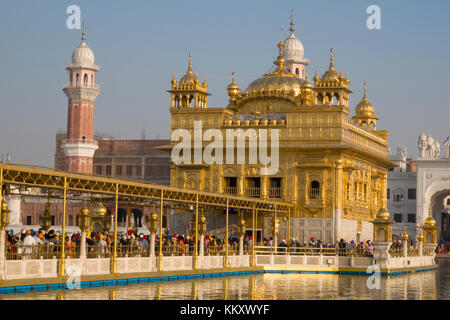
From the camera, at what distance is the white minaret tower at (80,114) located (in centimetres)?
7550

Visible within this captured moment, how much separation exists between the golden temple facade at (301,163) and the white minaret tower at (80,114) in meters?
41.1

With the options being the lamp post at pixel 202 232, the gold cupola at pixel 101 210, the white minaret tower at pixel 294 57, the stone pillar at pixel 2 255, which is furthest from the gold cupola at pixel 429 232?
the white minaret tower at pixel 294 57

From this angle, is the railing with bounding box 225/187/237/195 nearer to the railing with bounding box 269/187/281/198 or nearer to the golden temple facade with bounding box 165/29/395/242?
the golden temple facade with bounding box 165/29/395/242

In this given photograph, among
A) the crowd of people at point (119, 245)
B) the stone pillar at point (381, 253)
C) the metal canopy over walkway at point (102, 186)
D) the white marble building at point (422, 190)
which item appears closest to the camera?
the metal canopy over walkway at point (102, 186)

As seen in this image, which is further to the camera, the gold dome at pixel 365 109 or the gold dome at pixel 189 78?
the gold dome at pixel 365 109

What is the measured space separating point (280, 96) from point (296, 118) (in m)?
3.26

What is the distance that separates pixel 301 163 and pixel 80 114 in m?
45.1

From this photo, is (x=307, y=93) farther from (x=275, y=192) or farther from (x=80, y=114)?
(x=80, y=114)

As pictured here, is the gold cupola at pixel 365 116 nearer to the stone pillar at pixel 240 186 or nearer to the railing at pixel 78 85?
the stone pillar at pixel 240 186

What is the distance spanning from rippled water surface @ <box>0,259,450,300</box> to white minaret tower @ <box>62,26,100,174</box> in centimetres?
5138

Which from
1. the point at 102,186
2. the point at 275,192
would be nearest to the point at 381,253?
the point at 275,192

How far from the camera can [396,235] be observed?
2453 inches

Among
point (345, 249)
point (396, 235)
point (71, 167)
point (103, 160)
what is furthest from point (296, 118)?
point (103, 160)

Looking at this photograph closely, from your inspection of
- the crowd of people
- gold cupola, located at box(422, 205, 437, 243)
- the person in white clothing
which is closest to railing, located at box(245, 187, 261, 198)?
the crowd of people
